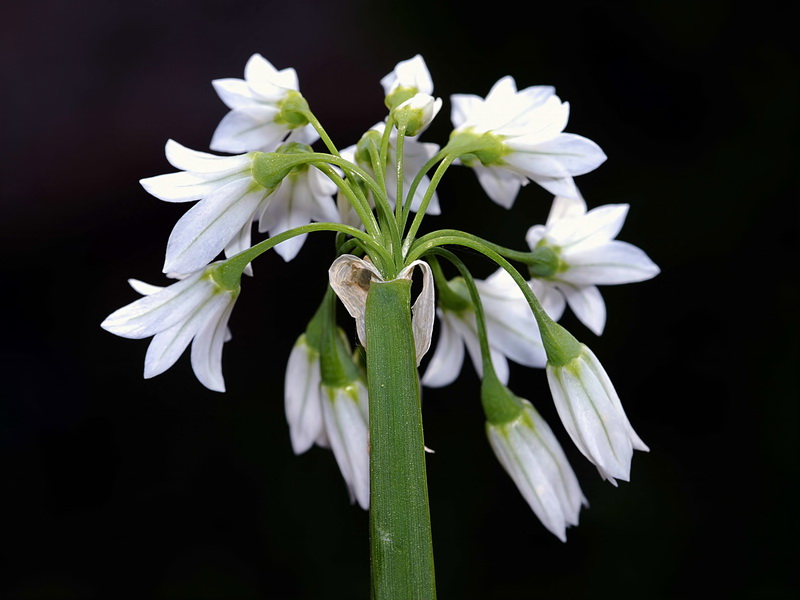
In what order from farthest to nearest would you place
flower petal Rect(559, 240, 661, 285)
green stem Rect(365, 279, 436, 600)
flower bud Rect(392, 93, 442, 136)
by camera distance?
1. flower petal Rect(559, 240, 661, 285)
2. flower bud Rect(392, 93, 442, 136)
3. green stem Rect(365, 279, 436, 600)

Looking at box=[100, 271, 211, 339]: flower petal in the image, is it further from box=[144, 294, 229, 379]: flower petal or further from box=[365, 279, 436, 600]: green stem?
box=[365, 279, 436, 600]: green stem

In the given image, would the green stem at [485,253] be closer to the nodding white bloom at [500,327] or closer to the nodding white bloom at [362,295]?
the nodding white bloom at [362,295]

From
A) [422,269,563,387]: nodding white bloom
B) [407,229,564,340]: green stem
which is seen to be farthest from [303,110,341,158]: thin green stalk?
[422,269,563,387]: nodding white bloom

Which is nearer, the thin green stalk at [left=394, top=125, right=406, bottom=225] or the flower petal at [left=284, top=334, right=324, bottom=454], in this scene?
the thin green stalk at [left=394, top=125, right=406, bottom=225]

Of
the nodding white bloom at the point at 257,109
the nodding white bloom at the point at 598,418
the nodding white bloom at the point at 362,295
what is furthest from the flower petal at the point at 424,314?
the nodding white bloom at the point at 257,109

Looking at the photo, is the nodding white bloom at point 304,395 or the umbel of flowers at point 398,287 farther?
the nodding white bloom at point 304,395
